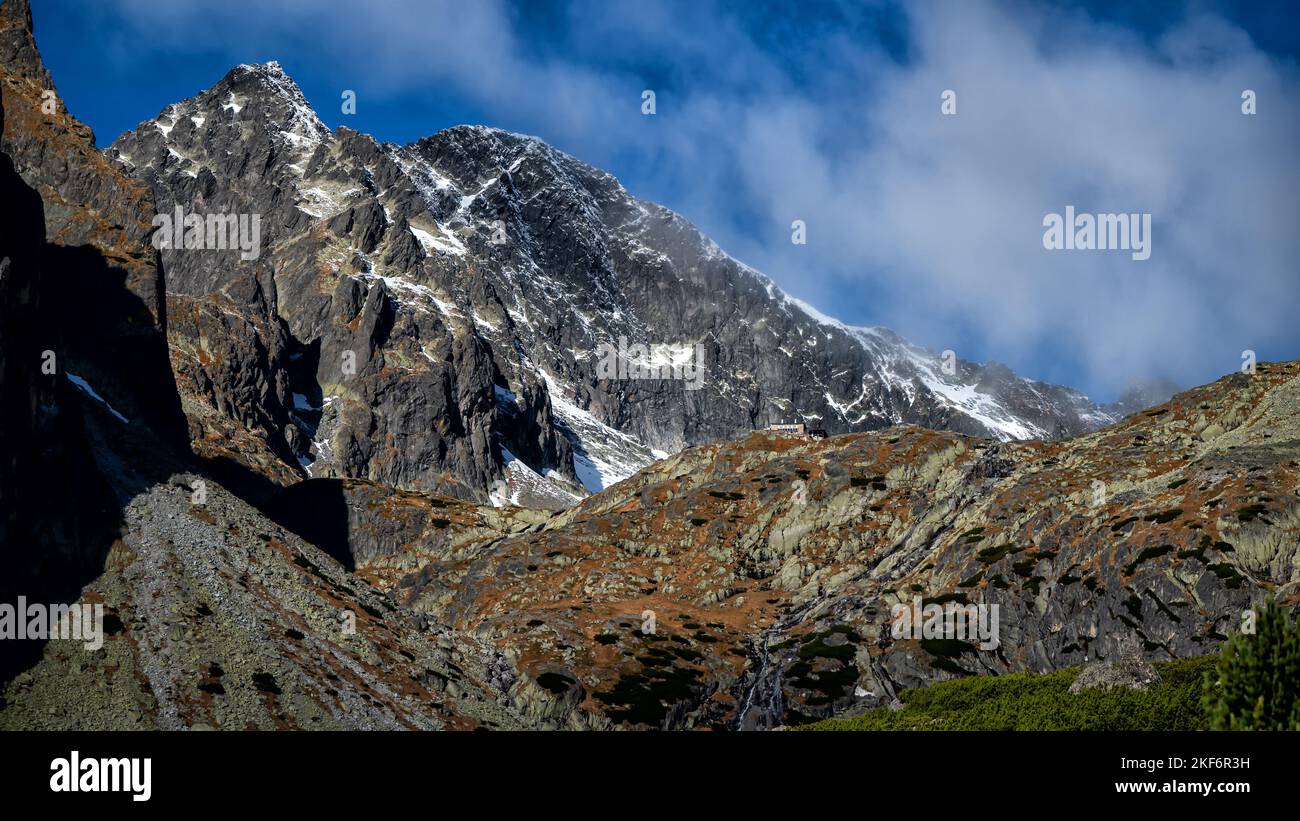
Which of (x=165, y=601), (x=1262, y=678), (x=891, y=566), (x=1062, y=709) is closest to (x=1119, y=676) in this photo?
(x=1062, y=709)

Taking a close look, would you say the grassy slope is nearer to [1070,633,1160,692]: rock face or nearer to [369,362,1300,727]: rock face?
[1070,633,1160,692]: rock face

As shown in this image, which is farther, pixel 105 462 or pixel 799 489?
pixel 799 489

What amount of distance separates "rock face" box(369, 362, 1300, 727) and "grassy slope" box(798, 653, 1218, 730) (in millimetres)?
3000

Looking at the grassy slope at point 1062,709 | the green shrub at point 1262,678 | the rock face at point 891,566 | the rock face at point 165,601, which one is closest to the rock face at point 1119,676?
the rock face at point 891,566

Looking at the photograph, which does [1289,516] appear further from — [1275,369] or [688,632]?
[688,632]

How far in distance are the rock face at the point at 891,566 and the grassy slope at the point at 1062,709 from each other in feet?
9.84

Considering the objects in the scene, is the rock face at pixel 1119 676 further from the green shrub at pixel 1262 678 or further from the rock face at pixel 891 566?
the green shrub at pixel 1262 678

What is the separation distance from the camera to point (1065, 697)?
52.9m

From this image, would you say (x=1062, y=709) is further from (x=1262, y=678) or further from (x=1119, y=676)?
(x=1262, y=678)

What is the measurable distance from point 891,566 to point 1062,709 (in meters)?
101

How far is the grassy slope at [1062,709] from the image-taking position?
47750mm

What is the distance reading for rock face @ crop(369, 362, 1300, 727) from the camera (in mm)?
104062
